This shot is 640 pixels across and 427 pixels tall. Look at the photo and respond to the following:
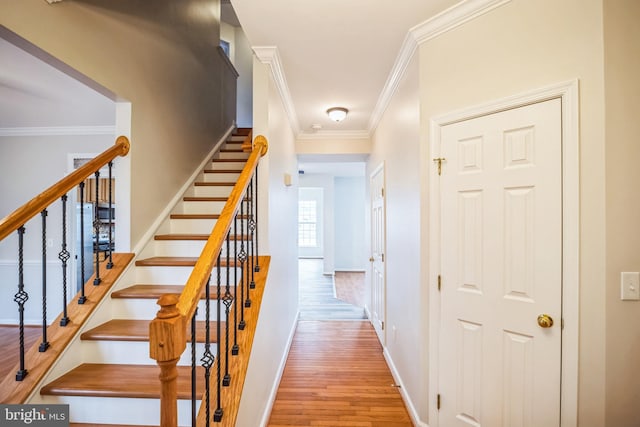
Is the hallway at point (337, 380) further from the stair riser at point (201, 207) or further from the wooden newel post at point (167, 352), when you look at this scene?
the stair riser at point (201, 207)

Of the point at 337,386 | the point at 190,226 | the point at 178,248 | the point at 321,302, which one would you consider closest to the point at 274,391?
the point at 337,386

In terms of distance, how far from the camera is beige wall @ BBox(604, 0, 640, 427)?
1.25 meters

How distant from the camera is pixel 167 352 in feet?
2.76

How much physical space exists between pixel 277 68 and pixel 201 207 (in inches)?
58.7

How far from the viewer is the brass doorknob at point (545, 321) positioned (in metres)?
1.39

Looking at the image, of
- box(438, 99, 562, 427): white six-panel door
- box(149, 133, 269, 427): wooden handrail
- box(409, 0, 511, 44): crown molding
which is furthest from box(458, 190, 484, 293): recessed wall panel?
box(149, 133, 269, 427): wooden handrail

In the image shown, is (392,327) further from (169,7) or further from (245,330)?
(169,7)

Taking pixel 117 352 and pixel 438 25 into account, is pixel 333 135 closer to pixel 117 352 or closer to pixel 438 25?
pixel 438 25

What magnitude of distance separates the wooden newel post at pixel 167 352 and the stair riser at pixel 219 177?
2551mm

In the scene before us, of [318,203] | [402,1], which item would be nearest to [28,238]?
[402,1]

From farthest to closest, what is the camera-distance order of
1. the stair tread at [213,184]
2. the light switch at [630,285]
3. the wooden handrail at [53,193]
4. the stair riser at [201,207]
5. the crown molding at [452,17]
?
1. the stair tread at [213,184]
2. the stair riser at [201,207]
3. the crown molding at [452,17]
4. the wooden handrail at [53,193]
5. the light switch at [630,285]

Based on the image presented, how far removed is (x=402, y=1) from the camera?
5.34 feet

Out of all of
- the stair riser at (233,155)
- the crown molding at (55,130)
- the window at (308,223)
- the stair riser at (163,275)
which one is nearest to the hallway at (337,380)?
the stair riser at (163,275)

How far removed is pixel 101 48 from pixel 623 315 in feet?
10.4
